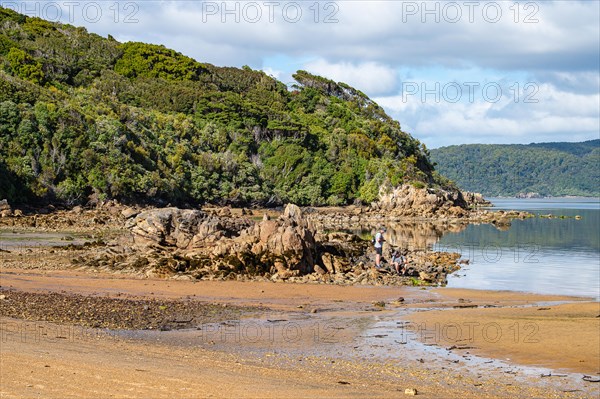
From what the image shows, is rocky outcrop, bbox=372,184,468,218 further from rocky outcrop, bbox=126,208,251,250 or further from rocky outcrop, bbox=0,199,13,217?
rocky outcrop, bbox=126,208,251,250

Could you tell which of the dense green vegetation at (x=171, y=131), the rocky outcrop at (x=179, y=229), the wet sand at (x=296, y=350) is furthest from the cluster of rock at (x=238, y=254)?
the dense green vegetation at (x=171, y=131)

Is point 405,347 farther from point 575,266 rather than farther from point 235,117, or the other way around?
point 235,117

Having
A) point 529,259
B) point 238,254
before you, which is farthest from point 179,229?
point 529,259

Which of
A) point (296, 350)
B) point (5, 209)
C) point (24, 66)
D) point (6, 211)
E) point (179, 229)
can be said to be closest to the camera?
point (296, 350)

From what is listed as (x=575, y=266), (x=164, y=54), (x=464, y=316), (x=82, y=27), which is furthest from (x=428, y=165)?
(x=464, y=316)

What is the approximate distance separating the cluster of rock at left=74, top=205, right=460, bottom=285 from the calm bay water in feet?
7.39

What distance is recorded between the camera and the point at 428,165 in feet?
380

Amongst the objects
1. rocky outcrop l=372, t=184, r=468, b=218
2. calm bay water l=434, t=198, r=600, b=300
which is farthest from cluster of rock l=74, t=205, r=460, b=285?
rocky outcrop l=372, t=184, r=468, b=218

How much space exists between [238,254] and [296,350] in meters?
13.1

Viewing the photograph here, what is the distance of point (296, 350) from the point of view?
14.1 meters

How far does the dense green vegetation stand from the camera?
6203cm

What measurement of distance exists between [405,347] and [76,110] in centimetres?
5982

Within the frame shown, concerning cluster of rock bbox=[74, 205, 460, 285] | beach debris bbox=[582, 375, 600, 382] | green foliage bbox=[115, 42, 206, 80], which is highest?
green foliage bbox=[115, 42, 206, 80]

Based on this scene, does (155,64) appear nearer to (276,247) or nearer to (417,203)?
(417,203)
